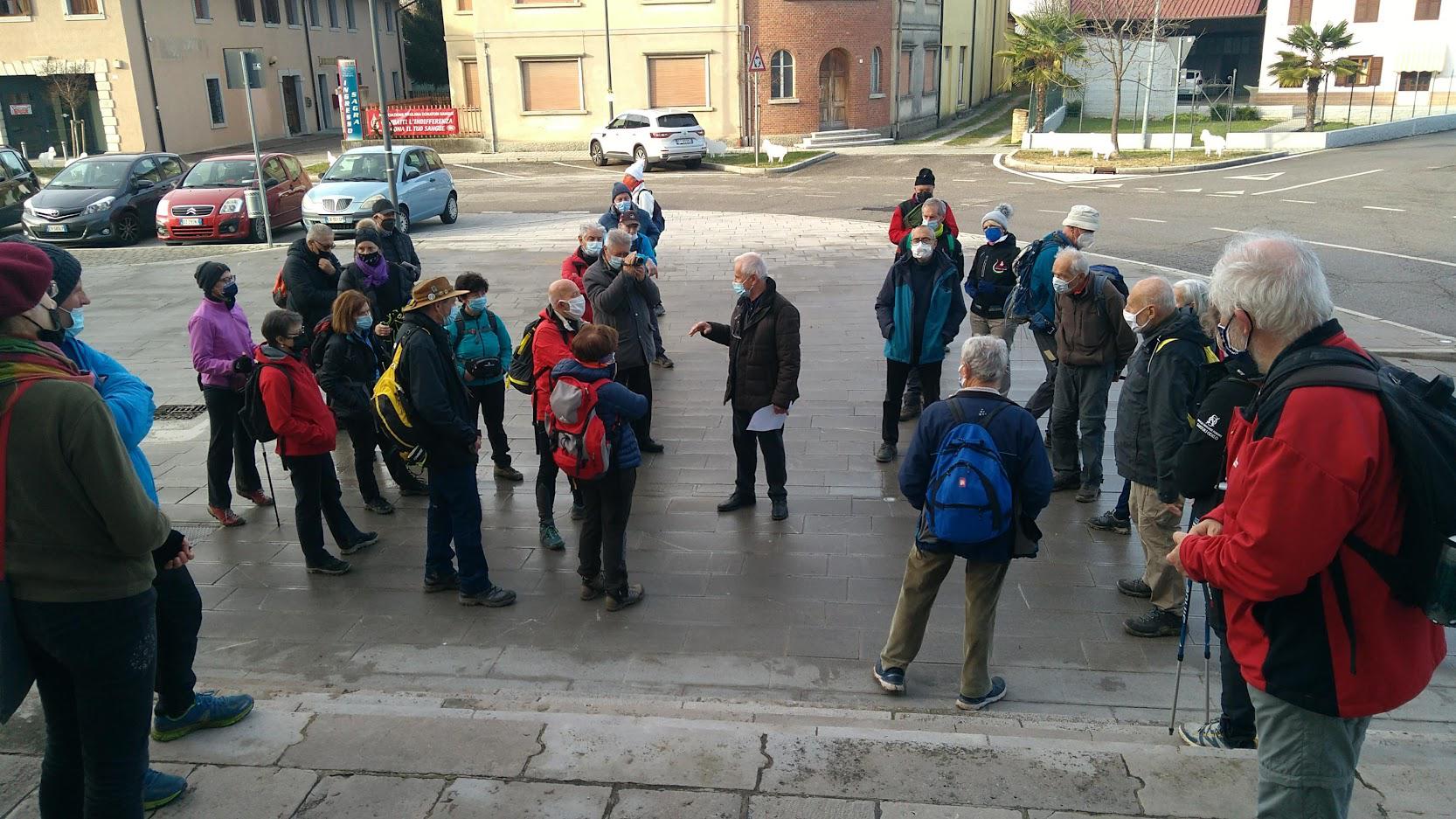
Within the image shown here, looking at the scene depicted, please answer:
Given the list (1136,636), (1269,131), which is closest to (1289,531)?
(1136,636)

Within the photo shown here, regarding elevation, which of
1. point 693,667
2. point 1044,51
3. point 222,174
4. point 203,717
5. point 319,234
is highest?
point 1044,51

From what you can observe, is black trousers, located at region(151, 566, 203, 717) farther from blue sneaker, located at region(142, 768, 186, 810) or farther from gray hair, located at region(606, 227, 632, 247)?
gray hair, located at region(606, 227, 632, 247)

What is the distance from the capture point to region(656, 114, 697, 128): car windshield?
103 feet

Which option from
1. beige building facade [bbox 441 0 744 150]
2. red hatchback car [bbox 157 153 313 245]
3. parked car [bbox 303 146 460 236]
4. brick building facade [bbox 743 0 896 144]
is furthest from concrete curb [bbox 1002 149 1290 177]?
red hatchback car [bbox 157 153 313 245]

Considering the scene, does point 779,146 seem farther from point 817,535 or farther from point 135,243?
point 817,535

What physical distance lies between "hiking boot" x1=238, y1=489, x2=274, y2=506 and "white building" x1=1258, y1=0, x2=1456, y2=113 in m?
41.5

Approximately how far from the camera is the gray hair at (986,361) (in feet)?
15.3

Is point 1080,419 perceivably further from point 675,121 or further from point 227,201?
point 675,121

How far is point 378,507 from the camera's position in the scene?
7605mm

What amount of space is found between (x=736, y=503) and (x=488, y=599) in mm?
2039

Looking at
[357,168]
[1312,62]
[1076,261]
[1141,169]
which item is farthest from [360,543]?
[1312,62]

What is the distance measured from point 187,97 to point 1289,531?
139 feet

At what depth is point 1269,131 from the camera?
104 feet

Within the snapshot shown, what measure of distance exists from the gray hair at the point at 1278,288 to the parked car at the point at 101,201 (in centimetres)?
2127
